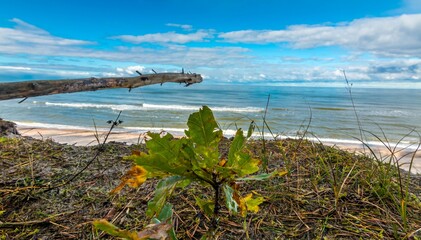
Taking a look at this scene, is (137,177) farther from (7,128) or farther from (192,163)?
(7,128)

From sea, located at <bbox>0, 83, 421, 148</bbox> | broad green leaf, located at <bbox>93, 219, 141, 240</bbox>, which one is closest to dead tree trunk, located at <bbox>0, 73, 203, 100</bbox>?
sea, located at <bbox>0, 83, 421, 148</bbox>

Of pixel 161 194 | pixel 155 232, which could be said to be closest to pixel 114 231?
pixel 155 232

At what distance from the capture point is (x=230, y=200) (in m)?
0.73

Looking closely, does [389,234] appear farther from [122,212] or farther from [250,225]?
[122,212]

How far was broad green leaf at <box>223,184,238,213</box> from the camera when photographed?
72 centimetres

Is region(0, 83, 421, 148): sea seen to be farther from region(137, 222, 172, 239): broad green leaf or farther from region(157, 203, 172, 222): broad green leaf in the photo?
region(137, 222, 172, 239): broad green leaf

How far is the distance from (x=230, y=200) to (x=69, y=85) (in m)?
3.76

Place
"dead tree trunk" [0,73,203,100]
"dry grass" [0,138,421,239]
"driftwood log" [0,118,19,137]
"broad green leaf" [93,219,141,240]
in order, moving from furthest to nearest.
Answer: "driftwood log" [0,118,19,137]
"dead tree trunk" [0,73,203,100]
"dry grass" [0,138,421,239]
"broad green leaf" [93,219,141,240]

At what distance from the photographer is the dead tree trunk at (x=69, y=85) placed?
3238mm

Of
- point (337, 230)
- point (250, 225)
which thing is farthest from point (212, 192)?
point (337, 230)

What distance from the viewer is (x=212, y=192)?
1.49m

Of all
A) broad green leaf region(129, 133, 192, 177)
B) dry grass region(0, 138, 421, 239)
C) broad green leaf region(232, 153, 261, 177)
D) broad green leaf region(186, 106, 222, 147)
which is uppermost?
broad green leaf region(186, 106, 222, 147)

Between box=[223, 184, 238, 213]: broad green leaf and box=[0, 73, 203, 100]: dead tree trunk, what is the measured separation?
3.10 metres

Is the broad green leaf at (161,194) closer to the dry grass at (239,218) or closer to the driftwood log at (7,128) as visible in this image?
the dry grass at (239,218)
